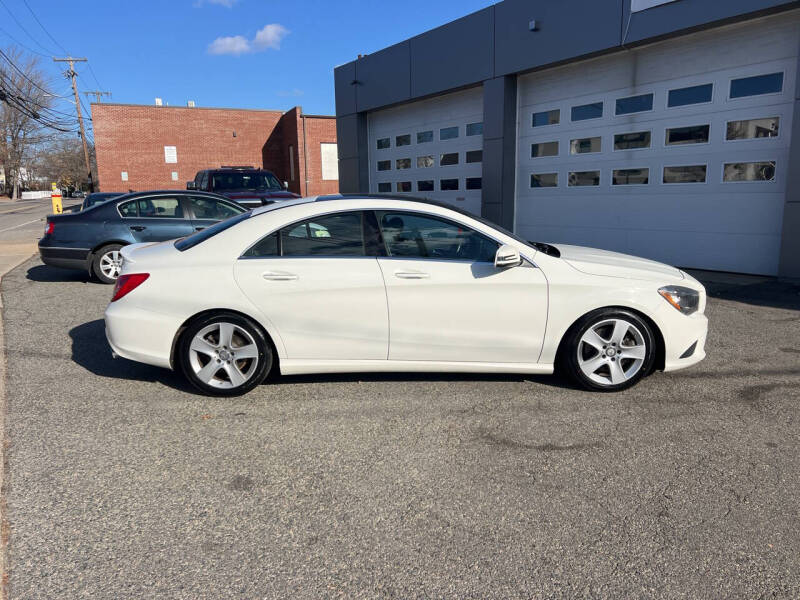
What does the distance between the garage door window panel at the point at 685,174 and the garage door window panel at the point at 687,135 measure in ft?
1.33

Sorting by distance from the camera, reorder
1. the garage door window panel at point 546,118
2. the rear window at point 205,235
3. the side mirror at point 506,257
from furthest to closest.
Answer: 1. the garage door window panel at point 546,118
2. the rear window at point 205,235
3. the side mirror at point 506,257

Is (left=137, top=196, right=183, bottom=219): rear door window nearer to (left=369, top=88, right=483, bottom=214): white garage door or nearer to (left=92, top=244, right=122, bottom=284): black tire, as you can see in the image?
(left=92, top=244, right=122, bottom=284): black tire

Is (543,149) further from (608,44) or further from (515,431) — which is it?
(515,431)

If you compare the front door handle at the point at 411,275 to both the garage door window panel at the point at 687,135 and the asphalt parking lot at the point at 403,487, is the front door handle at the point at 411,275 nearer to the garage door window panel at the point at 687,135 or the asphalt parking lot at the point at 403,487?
the asphalt parking lot at the point at 403,487

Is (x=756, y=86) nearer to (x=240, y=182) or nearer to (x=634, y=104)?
(x=634, y=104)

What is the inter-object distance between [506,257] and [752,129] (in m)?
7.29

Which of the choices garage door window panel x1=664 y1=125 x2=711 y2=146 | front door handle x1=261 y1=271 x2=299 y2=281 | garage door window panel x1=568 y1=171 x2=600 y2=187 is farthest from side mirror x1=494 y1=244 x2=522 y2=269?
garage door window panel x1=568 y1=171 x2=600 y2=187

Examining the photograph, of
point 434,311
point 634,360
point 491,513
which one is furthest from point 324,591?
point 634,360

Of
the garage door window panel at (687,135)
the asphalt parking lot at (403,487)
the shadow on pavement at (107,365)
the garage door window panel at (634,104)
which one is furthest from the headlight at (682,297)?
the garage door window panel at (634,104)

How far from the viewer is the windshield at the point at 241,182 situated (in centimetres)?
1384

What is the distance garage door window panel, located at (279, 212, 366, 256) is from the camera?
14.5 feet

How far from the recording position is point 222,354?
437 centimetres

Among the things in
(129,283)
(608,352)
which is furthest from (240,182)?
(608,352)

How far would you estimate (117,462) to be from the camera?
135 inches
